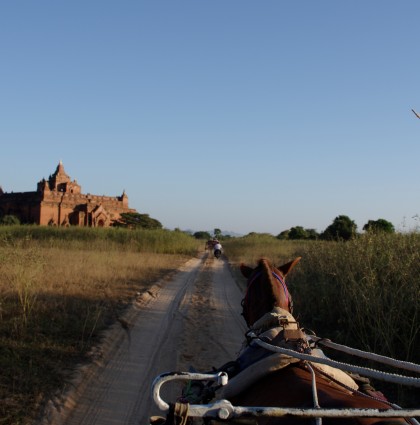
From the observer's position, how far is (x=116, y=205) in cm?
5712

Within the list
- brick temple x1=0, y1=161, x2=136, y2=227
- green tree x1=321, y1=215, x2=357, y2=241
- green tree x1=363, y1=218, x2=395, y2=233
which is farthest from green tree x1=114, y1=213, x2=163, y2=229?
green tree x1=363, y1=218, x2=395, y2=233

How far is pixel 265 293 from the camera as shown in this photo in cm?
311

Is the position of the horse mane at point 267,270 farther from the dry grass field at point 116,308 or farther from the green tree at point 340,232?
the green tree at point 340,232

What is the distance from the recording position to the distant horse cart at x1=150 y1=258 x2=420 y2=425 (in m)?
1.59

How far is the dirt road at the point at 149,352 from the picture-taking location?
412 centimetres

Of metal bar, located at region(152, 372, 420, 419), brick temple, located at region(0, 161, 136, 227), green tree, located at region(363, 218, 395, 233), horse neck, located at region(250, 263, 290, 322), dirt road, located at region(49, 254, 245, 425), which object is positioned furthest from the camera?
brick temple, located at region(0, 161, 136, 227)

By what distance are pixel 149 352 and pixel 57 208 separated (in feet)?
153

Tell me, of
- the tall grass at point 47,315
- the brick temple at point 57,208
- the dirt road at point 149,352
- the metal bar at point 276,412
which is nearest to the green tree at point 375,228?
the dirt road at point 149,352

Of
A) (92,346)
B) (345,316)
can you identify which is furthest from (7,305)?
(345,316)

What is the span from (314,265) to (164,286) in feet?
Answer: 15.5

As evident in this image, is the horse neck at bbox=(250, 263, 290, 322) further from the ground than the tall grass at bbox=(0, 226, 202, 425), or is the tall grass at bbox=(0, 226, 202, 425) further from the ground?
the horse neck at bbox=(250, 263, 290, 322)

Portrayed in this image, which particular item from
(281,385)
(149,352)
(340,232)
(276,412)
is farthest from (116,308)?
(340,232)

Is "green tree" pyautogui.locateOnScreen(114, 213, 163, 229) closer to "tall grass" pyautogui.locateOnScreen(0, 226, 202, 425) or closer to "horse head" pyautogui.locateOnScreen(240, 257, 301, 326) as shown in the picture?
"tall grass" pyautogui.locateOnScreen(0, 226, 202, 425)

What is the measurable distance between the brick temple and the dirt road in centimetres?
4071
